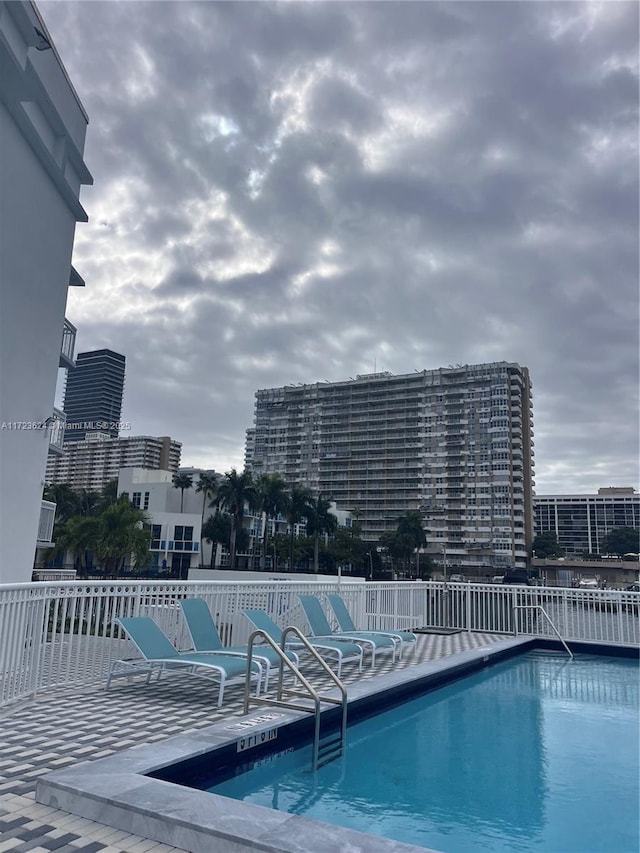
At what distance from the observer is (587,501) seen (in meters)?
170

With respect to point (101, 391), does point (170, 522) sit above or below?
below

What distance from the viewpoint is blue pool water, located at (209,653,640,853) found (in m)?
4.23

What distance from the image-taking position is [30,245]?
12.0m

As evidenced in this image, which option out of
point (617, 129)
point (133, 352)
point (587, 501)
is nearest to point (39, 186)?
point (617, 129)

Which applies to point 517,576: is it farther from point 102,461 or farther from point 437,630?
point 102,461

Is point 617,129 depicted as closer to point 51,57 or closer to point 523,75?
point 523,75

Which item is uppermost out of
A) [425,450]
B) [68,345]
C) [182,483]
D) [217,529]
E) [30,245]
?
[425,450]

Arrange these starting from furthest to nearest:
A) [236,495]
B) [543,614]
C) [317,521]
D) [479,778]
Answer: [317,521]
[236,495]
[543,614]
[479,778]

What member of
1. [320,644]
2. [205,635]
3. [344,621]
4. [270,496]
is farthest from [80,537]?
[205,635]

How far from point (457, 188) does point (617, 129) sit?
4975 millimetres


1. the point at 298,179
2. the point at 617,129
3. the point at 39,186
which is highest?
the point at 298,179

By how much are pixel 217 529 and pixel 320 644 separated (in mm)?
64109

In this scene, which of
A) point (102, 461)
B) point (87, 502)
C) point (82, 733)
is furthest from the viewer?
point (102, 461)

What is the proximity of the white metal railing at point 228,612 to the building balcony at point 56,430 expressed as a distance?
605 cm
